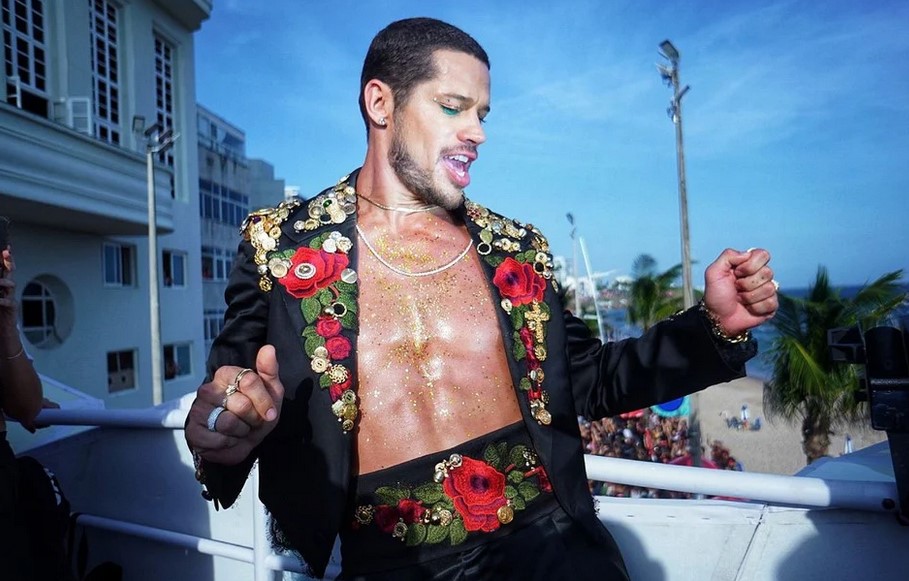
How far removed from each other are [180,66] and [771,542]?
2460 cm

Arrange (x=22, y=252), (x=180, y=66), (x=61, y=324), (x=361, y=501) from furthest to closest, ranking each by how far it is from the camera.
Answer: (x=180, y=66), (x=61, y=324), (x=22, y=252), (x=361, y=501)

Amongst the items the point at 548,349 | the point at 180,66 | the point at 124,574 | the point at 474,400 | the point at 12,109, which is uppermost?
the point at 180,66

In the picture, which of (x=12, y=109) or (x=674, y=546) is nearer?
(x=674, y=546)

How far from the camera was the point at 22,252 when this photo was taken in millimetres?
15305

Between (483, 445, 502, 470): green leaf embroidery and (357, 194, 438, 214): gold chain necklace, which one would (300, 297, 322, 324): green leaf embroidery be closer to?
(357, 194, 438, 214): gold chain necklace

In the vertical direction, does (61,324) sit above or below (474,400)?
above

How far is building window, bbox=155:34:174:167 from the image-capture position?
21.3 metres

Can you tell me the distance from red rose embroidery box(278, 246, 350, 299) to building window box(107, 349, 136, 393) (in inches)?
770

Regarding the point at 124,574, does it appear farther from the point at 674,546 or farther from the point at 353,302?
the point at 674,546

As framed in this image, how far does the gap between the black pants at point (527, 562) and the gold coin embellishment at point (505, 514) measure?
4cm

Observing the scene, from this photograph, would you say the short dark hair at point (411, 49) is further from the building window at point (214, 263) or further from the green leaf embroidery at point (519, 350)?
the building window at point (214, 263)

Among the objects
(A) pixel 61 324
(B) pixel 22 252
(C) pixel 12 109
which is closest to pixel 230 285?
(C) pixel 12 109

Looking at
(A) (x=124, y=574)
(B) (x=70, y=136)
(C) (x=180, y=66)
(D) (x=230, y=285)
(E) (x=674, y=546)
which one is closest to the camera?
(D) (x=230, y=285)

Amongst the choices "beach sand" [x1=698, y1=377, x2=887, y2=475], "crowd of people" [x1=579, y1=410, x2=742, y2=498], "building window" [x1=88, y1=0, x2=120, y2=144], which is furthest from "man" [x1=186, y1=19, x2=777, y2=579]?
"building window" [x1=88, y1=0, x2=120, y2=144]
